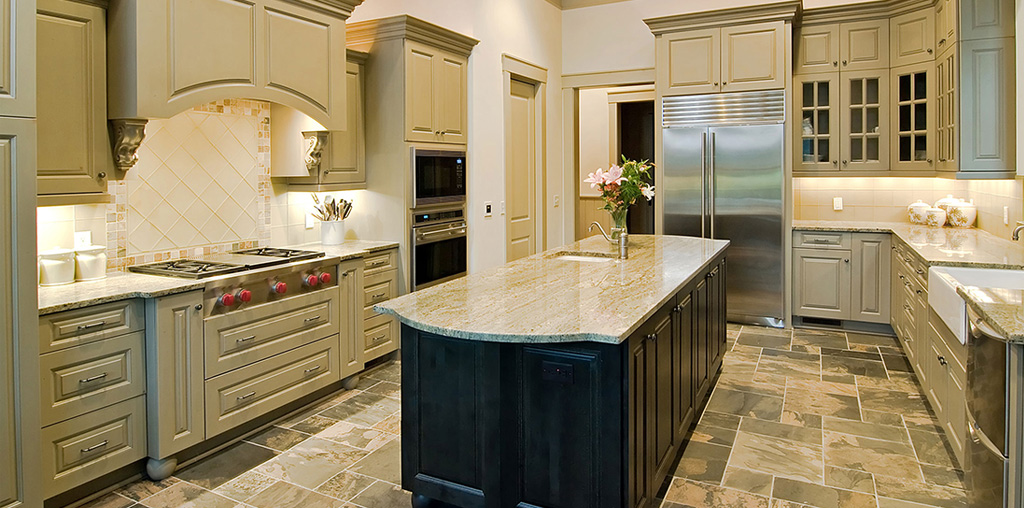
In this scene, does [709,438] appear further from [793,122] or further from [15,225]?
[793,122]

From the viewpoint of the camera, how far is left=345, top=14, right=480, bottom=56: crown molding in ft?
15.2

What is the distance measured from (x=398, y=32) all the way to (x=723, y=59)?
9.46 feet

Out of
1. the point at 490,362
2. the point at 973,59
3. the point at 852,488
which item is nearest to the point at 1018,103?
the point at 973,59

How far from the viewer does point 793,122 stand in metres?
5.97

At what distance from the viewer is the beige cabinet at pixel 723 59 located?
570 cm

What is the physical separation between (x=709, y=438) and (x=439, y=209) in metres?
2.56

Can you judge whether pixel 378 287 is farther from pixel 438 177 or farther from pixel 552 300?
pixel 552 300

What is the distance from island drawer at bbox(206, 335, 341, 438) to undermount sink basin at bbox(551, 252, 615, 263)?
145 centimetres

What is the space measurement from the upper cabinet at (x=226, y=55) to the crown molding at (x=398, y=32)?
465mm

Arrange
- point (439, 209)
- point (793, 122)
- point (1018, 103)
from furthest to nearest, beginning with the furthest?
point (793, 122) → point (439, 209) → point (1018, 103)

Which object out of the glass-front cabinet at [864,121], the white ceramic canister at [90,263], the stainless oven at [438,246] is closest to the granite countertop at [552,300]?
the stainless oven at [438,246]

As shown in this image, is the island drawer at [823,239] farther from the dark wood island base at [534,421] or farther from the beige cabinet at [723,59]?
the dark wood island base at [534,421]

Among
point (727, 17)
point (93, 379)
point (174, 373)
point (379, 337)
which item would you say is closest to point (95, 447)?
point (93, 379)

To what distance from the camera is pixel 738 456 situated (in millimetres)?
3279
